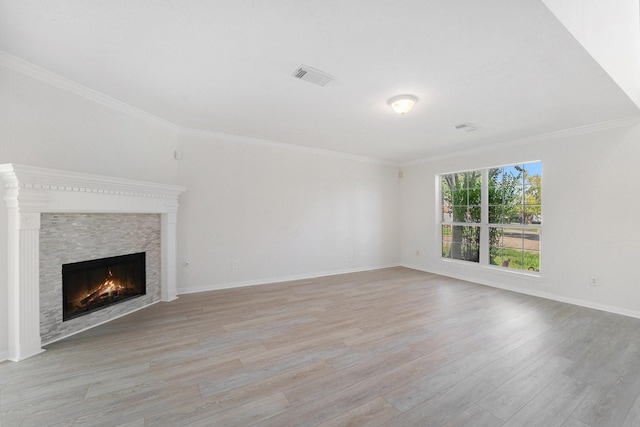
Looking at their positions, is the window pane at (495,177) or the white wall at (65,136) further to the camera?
the window pane at (495,177)

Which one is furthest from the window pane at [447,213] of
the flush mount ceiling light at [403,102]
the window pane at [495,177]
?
the flush mount ceiling light at [403,102]

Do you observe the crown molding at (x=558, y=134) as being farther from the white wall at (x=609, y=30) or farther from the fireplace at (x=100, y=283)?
the fireplace at (x=100, y=283)

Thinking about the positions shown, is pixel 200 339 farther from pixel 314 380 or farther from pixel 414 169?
pixel 414 169

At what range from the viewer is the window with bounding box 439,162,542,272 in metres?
4.59

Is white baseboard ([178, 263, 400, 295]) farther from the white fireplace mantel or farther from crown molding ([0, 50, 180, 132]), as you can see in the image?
crown molding ([0, 50, 180, 132])

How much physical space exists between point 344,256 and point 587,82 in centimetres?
446

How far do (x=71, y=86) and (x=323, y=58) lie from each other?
8.74 feet

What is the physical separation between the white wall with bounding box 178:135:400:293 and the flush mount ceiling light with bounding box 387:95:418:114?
2523 millimetres

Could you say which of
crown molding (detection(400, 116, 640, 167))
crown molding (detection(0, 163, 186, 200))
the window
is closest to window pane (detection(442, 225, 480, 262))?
the window

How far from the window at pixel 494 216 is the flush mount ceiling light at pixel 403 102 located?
10.0 ft

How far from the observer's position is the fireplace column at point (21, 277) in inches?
91.0

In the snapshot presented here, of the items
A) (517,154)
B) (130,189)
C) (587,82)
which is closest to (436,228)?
(517,154)

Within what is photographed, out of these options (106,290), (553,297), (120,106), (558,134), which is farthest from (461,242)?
(120,106)

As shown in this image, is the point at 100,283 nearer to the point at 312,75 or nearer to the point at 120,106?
the point at 120,106
